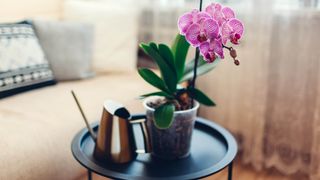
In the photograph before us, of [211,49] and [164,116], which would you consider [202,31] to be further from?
[164,116]

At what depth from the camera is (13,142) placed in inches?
56.1

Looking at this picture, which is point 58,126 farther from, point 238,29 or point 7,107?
point 238,29

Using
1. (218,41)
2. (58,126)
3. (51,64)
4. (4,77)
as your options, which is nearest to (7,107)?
(4,77)

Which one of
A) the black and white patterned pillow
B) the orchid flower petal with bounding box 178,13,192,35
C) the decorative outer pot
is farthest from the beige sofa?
the orchid flower petal with bounding box 178,13,192,35

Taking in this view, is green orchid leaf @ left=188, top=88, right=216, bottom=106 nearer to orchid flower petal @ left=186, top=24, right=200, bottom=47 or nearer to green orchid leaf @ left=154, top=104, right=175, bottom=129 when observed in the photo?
green orchid leaf @ left=154, top=104, right=175, bottom=129

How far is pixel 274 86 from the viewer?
2076mm

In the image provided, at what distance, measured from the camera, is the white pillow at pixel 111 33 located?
220 centimetres

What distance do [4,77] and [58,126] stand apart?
1.27ft

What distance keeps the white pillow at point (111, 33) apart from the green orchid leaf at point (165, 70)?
916mm

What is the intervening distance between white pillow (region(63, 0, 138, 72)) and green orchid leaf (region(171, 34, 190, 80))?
2.94 ft

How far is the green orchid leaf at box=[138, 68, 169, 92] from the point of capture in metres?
1.33

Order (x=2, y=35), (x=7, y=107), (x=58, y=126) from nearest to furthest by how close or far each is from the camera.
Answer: (x=58, y=126) → (x=7, y=107) → (x=2, y=35)

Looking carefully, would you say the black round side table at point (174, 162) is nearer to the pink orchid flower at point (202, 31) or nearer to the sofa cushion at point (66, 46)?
the pink orchid flower at point (202, 31)

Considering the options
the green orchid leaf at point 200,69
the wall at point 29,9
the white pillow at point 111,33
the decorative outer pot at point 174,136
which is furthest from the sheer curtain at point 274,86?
the decorative outer pot at point 174,136
